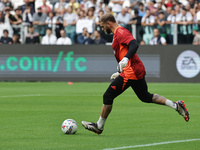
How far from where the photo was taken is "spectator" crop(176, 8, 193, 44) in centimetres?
2408

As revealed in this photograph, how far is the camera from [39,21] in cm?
2627

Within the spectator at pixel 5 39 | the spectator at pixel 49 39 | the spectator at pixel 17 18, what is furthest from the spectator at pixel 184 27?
the spectator at pixel 5 39

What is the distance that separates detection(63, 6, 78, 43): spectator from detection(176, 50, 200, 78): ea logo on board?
Result: 5318mm

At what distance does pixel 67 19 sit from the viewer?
2578 centimetres

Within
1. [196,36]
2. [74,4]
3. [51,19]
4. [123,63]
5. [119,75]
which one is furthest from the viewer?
[74,4]

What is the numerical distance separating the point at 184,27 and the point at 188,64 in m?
1.76

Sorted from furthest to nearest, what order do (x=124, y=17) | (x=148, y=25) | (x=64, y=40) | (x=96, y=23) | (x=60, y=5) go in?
(x=60, y=5) → (x=124, y=17) → (x=64, y=40) → (x=96, y=23) → (x=148, y=25)

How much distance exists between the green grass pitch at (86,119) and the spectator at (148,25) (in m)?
6.51

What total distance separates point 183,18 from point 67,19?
582 cm

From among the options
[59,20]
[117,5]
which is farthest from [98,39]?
[117,5]

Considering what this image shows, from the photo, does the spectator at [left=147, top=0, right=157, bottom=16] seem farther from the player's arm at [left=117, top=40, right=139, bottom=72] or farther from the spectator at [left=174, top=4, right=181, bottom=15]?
the player's arm at [left=117, top=40, right=139, bottom=72]

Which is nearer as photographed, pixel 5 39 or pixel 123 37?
pixel 123 37

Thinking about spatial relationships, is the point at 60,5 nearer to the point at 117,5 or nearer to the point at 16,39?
the point at 117,5

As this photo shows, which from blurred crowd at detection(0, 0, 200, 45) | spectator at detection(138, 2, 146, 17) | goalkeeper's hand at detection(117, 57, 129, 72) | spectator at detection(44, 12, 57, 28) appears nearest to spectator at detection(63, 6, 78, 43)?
blurred crowd at detection(0, 0, 200, 45)
